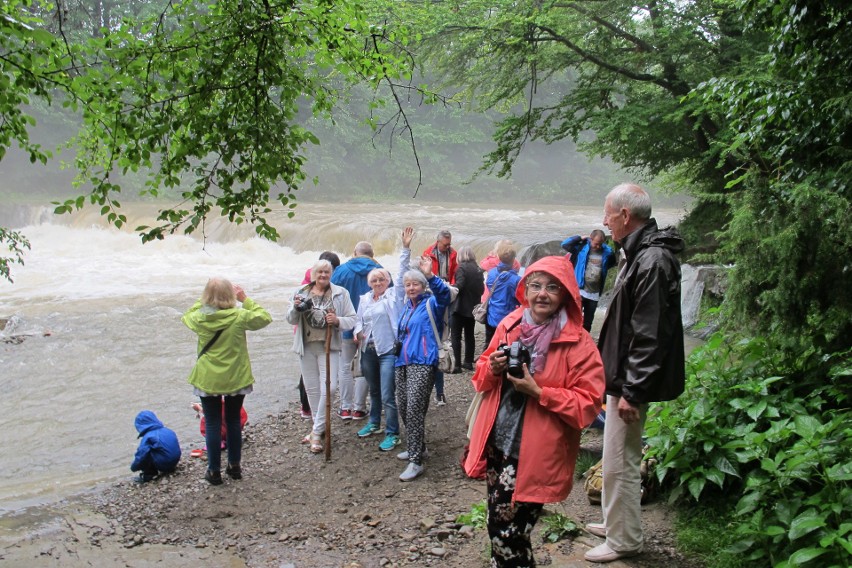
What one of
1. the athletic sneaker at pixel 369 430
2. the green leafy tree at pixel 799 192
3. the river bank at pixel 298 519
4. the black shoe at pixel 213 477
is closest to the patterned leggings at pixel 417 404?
the river bank at pixel 298 519

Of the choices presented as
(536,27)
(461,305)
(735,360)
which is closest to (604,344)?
(735,360)

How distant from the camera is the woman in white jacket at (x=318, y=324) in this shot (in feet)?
21.4

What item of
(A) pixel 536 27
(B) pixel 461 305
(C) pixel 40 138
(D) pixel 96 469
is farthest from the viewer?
(C) pixel 40 138

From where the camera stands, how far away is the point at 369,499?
5582 mm

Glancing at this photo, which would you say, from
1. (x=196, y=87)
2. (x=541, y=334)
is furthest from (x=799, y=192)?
(x=196, y=87)

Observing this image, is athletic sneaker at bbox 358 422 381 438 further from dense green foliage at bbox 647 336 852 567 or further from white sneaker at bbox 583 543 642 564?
white sneaker at bbox 583 543 642 564

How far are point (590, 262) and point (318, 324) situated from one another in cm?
364

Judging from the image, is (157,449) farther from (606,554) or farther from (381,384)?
(606,554)

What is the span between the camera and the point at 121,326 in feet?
45.3

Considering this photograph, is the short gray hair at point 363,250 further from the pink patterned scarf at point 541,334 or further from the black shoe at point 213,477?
the pink patterned scarf at point 541,334

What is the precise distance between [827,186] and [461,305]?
499cm

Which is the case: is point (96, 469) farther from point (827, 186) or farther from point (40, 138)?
point (40, 138)

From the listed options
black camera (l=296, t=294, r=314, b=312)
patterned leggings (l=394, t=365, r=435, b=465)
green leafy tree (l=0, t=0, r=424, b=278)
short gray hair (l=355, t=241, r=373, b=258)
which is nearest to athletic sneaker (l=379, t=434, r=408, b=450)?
patterned leggings (l=394, t=365, r=435, b=465)

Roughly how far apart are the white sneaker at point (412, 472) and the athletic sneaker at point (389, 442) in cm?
66
